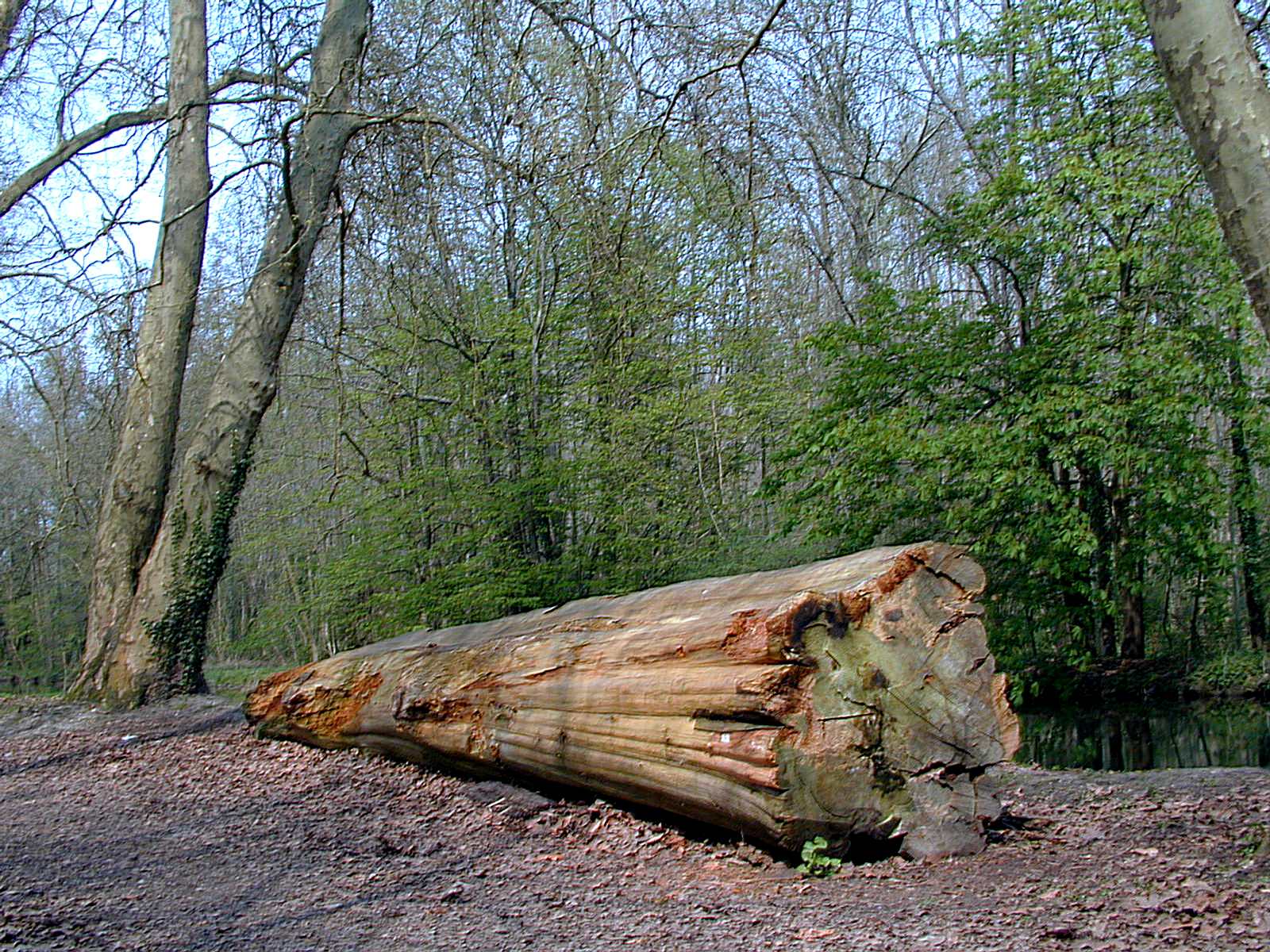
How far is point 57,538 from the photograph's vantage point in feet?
69.1

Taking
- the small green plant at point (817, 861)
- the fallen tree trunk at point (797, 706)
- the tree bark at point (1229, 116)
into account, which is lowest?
the small green plant at point (817, 861)

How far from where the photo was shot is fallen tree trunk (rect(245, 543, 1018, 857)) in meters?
4.21

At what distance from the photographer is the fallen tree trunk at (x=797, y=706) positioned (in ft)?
13.8

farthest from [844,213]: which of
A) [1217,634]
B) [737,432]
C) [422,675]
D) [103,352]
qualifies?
[422,675]

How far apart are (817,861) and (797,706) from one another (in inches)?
23.5

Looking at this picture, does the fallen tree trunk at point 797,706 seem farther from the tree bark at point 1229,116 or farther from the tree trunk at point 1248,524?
the tree trunk at point 1248,524

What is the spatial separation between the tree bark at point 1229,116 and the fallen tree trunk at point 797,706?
1.70 m

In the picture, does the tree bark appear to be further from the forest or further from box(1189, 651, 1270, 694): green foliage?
box(1189, 651, 1270, 694): green foliage

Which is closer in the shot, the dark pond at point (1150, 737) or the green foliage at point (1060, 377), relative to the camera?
the dark pond at point (1150, 737)

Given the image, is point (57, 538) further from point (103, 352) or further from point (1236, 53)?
point (1236, 53)

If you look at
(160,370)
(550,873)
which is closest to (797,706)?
(550,873)

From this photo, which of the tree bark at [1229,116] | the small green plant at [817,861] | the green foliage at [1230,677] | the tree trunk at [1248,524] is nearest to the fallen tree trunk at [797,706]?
the small green plant at [817,861]

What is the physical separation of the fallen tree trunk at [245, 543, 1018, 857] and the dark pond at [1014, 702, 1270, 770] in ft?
16.0

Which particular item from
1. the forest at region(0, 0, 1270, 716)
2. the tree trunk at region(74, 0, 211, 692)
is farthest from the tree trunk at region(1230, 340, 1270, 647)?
the tree trunk at region(74, 0, 211, 692)
